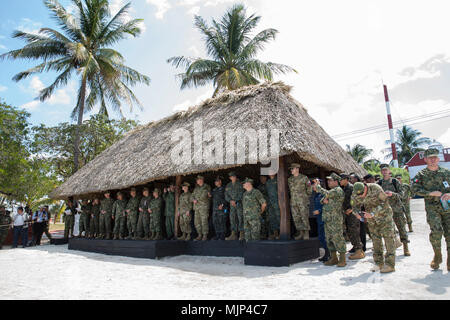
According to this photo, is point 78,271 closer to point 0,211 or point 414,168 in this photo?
point 0,211

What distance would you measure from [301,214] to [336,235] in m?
1.26

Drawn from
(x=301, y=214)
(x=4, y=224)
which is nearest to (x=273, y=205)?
(x=301, y=214)

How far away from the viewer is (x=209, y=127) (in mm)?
8258

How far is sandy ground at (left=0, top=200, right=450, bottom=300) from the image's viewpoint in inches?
135

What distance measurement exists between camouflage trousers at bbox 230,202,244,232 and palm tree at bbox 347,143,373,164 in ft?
110

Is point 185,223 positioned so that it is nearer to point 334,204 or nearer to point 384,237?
point 334,204

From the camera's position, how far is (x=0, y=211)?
436 inches

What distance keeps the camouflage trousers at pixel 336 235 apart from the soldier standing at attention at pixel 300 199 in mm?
964

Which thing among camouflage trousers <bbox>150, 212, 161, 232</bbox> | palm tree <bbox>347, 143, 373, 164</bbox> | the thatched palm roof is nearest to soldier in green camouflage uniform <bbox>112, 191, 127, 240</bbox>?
the thatched palm roof

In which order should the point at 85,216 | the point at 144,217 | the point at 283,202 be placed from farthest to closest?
the point at 85,216 → the point at 144,217 → the point at 283,202

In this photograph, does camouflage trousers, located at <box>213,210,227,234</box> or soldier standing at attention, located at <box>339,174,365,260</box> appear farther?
camouflage trousers, located at <box>213,210,227,234</box>

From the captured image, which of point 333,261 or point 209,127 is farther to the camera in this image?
point 209,127

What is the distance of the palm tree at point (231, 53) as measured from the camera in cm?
1645

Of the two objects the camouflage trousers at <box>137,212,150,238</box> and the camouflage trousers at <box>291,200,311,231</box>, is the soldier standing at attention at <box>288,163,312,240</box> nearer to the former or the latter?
the camouflage trousers at <box>291,200,311,231</box>
